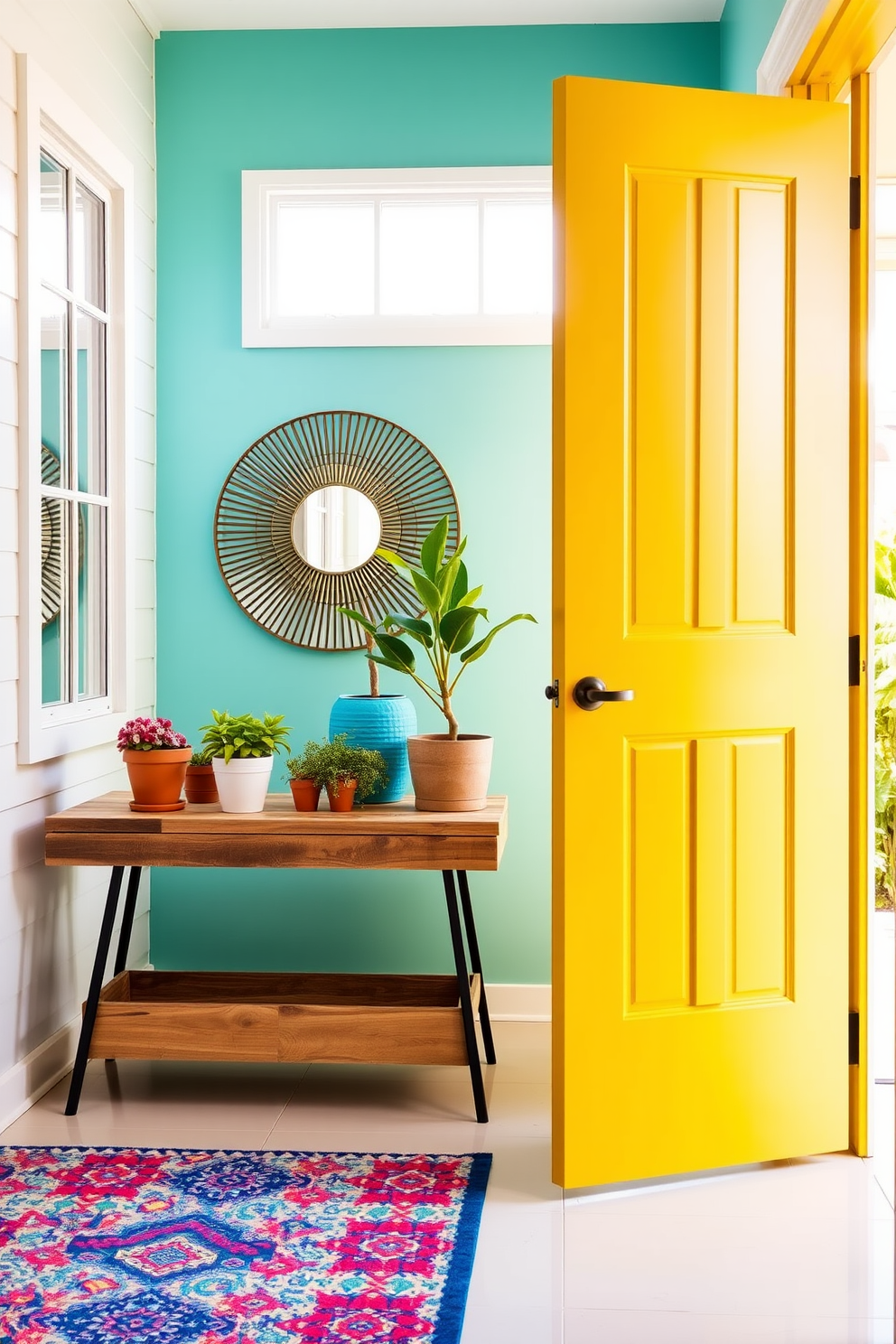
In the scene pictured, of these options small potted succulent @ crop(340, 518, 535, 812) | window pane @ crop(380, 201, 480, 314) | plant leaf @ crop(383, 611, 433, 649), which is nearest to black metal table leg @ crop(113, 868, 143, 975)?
small potted succulent @ crop(340, 518, 535, 812)

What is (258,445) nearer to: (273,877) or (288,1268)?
(273,877)

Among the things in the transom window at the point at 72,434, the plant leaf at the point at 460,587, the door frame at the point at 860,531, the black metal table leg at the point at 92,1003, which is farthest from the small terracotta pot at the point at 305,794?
the door frame at the point at 860,531

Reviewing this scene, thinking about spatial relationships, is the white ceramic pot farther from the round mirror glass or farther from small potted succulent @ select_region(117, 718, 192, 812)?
the round mirror glass

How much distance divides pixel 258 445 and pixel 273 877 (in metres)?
1.32

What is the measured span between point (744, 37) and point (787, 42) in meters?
0.62

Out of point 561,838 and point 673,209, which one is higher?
point 673,209

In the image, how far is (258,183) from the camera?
11.6ft

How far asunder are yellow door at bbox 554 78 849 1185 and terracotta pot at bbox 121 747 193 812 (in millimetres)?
1010

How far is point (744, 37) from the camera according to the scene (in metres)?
3.07

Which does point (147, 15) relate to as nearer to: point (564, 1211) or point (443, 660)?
point (443, 660)

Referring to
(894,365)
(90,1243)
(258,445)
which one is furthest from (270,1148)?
(894,365)

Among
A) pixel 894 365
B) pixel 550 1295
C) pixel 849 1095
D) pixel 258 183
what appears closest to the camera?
pixel 550 1295

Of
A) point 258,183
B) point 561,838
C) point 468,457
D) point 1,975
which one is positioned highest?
point 258,183

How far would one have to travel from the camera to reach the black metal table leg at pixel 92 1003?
276cm
